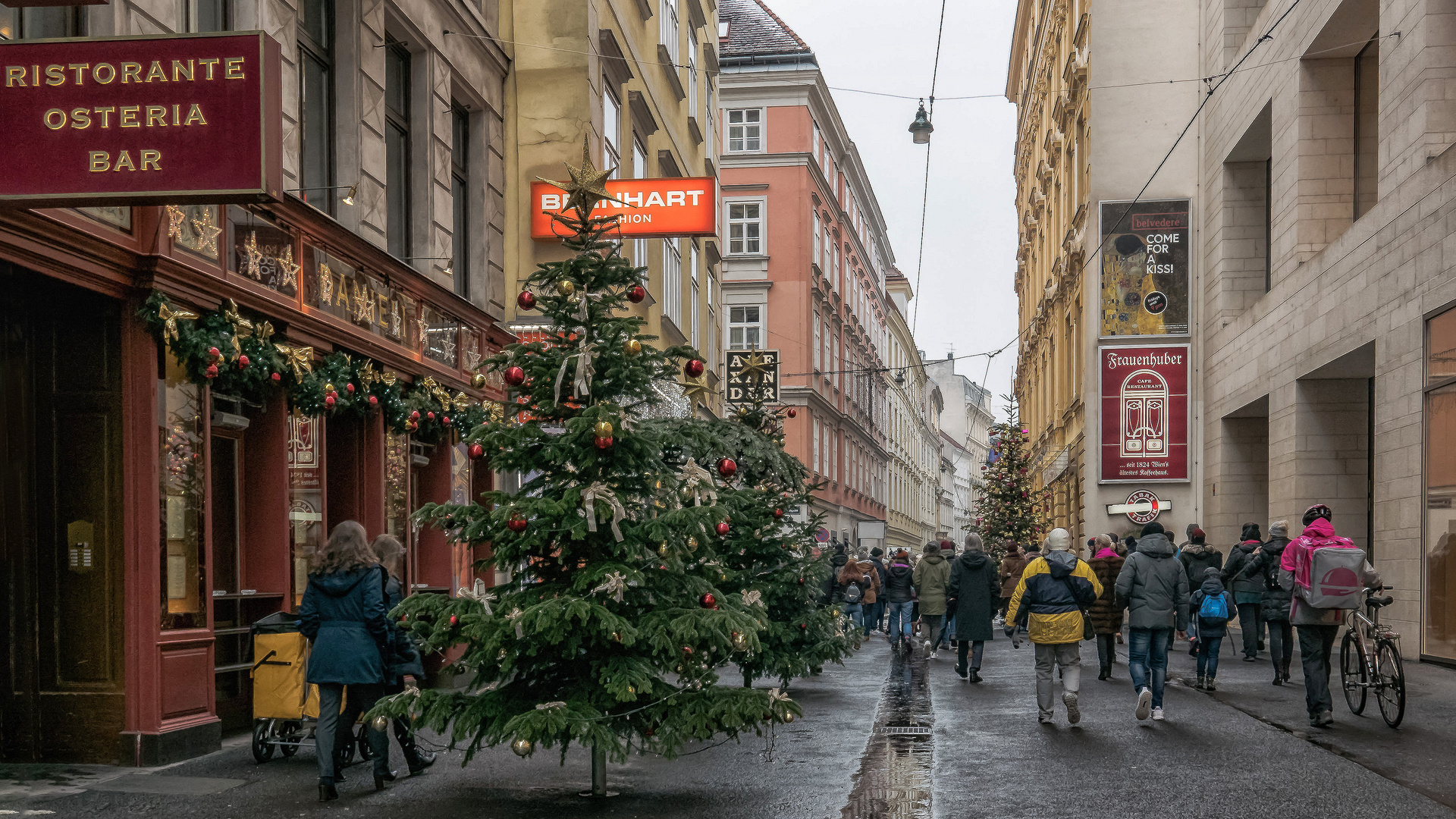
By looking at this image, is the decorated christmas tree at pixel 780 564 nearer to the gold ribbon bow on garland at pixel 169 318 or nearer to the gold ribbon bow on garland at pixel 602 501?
the gold ribbon bow on garland at pixel 169 318

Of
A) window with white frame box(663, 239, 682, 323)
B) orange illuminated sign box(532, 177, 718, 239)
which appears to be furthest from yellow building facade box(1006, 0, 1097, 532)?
orange illuminated sign box(532, 177, 718, 239)

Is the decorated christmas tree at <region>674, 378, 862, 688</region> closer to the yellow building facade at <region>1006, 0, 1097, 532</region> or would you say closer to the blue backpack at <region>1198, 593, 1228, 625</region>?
the blue backpack at <region>1198, 593, 1228, 625</region>

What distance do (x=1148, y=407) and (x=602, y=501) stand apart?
24214 millimetres

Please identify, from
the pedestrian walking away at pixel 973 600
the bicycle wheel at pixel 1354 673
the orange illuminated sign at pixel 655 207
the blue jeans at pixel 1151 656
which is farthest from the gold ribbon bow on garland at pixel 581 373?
the orange illuminated sign at pixel 655 207

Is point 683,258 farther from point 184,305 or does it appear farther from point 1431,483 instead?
point 184,305

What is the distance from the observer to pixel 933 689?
15680 millimetres

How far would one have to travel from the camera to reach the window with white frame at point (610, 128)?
2098 centimetres

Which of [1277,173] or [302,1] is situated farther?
[1277,173]

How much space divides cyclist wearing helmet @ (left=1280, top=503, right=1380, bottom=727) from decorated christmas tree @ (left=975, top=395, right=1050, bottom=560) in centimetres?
2587

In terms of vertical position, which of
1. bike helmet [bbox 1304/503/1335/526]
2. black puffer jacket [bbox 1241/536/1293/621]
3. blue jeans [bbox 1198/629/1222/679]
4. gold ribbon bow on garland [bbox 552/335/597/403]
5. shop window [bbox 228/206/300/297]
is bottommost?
blue jeans [bbox 1198/629/1222/679]

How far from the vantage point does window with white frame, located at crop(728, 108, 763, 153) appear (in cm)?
5462

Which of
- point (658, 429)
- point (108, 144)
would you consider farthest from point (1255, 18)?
point (108, 144)

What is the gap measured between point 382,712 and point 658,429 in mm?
2214

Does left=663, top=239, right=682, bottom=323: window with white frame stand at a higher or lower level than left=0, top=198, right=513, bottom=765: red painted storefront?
higher
